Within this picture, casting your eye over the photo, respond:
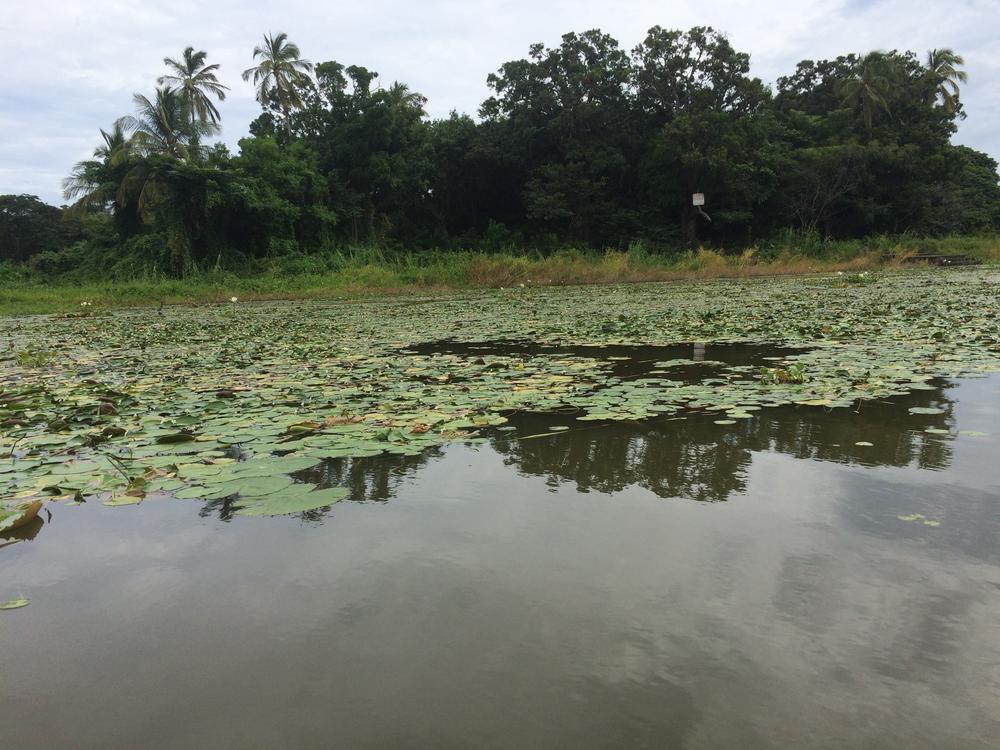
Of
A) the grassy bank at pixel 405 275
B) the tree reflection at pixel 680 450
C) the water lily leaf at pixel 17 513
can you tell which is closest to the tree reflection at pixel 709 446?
the tree reflection at pixel 680 450

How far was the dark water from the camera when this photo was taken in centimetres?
91

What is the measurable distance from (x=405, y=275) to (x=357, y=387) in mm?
12199

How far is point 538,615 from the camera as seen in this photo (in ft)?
3.80

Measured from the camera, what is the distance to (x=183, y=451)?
2.26 m

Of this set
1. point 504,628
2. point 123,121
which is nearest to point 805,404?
point 504,628

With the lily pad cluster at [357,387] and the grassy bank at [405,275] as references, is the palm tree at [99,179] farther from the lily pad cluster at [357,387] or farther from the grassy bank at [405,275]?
the lily pad cluster at [357,387]

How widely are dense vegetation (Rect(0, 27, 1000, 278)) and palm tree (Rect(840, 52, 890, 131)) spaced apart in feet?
0.28

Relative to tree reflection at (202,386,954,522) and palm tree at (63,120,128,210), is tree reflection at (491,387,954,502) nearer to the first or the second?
tree reflection at (202,386,954,522)

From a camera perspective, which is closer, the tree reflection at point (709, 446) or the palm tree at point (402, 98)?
the tree reflection at point (709, 446)

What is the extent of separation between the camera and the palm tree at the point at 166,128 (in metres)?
19.8

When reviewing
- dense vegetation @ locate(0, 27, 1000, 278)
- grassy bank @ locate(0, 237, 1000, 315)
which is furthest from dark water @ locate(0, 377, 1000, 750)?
dense vegetation @ locate(0, 27, 1000, 278)

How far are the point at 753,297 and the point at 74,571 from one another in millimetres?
8790

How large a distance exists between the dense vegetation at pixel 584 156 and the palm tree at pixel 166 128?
6 cm

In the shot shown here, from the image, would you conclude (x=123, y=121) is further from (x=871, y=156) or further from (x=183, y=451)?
(x=871, y=156)
